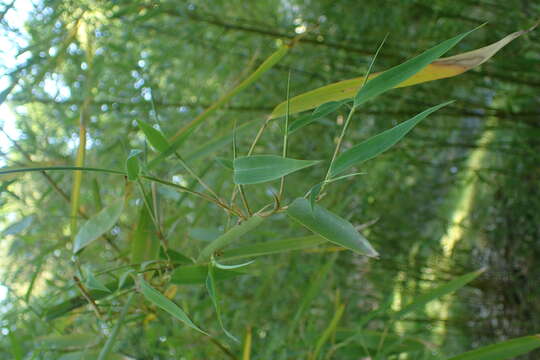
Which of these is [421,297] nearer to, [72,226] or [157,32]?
[72,226]

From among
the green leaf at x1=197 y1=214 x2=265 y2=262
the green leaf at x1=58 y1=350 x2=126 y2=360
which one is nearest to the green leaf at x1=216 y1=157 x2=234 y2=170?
the green leaf at x1=197 y1=214 x2=265 y2=262

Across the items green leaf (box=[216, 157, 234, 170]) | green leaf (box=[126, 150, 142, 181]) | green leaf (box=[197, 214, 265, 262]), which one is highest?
green leaf (box=[126, 150, 142, 181])

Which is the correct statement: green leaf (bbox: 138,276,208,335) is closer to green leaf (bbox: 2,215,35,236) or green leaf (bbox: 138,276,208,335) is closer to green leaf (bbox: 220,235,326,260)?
green leaf (bbox: 220,235,326,260)

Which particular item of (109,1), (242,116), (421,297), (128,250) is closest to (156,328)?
(128,250)

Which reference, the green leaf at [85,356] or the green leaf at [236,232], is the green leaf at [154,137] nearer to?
the green leaf at [236,232]

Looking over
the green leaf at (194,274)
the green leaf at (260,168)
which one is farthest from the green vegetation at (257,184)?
the green leaf at (260,168)

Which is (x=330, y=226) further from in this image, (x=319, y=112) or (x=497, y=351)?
(x=497, y=351)

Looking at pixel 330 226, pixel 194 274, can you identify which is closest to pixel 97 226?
pixel 194 274
